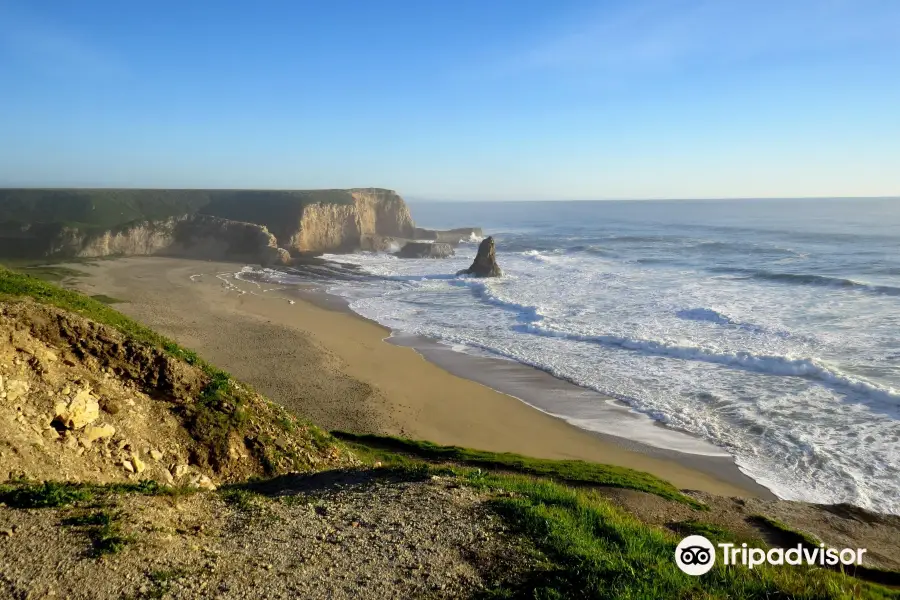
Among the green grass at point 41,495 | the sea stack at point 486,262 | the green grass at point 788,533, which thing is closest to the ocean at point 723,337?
the sea stack at point 486,262

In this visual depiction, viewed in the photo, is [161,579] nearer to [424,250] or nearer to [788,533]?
[788,533]

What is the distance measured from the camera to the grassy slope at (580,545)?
6.13m

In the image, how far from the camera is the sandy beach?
52.2 ft

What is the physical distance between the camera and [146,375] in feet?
33.1

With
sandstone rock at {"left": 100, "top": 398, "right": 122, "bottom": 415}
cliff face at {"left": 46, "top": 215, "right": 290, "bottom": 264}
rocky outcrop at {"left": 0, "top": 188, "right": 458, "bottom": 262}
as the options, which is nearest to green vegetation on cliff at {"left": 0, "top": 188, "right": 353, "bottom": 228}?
rocky outcrop at {"left": 0, "top": 188, "right": 458, "bottom": 262}

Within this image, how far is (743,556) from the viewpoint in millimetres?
7895

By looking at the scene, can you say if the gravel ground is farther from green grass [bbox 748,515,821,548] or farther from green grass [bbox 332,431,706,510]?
green grass [bbox 748,515,821,548]

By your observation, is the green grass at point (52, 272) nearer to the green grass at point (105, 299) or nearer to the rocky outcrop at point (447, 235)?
the green grass at point (105, 299)

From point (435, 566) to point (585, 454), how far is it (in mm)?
10118

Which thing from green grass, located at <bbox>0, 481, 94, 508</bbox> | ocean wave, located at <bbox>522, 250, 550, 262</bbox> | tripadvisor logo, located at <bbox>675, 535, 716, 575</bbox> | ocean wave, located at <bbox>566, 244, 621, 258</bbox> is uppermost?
ocean wave, located at <bbox>566, 244, 621, 258</bbox>

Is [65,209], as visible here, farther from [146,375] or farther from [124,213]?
[146,375]

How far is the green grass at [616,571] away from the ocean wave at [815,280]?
37.3 metres

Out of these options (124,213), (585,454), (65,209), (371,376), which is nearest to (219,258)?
(124,213)

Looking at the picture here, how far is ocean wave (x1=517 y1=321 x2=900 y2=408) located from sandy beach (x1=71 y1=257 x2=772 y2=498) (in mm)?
7719
